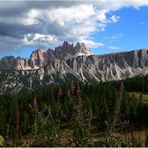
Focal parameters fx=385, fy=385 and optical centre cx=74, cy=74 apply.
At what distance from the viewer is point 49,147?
11.3 metres

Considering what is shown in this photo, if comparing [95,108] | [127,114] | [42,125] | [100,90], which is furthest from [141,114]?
[42,125]

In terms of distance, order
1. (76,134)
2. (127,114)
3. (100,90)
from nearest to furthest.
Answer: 1. (76,134)
2. (127,114)
3. (100,90)

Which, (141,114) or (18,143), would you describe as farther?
(141,114)

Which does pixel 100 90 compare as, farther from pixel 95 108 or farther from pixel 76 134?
pixel 76 134

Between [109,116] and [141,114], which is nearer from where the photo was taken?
[109,116]

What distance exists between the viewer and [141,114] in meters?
132

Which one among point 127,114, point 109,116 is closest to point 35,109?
point 109,116

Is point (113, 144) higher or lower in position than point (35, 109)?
lower

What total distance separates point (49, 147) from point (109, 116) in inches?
97.0

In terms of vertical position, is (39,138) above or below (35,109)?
below

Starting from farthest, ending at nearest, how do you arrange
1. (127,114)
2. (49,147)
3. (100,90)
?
(100,90)
(127,114)
(49,147)

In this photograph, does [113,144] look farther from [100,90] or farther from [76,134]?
[100,90]

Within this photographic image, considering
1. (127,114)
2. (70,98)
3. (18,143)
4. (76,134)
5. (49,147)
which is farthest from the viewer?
(127,114)

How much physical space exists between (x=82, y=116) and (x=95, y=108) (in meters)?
122
